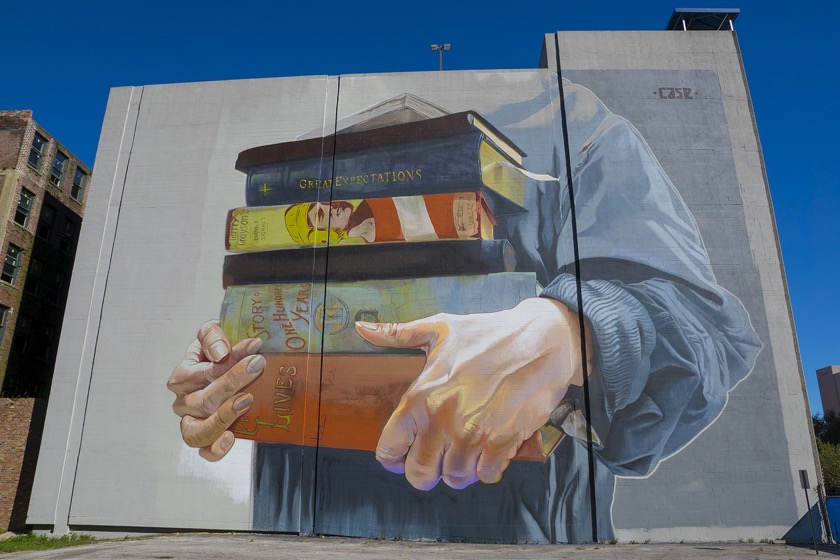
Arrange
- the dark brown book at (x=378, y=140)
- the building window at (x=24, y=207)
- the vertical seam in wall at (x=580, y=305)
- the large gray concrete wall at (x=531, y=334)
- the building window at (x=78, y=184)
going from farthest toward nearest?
the building window at (x=78, y=184) → the building window at (x=24, y=207) → the dark brown book at (x=378, y=140) → the large gray concrete wall at (x=531, y=334) → the vertical seam in wall at (x=580, y=305)

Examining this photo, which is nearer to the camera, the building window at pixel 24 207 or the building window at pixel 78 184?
the building window at pixel 24 207

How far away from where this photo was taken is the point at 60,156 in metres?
29.0

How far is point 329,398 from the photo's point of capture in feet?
61.3

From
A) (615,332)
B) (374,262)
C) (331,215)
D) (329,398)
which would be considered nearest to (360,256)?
(374,262)

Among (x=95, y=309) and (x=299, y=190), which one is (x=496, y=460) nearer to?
(x=299, y=190)

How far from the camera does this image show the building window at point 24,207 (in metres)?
26.2

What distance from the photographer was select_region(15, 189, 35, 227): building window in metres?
26.2

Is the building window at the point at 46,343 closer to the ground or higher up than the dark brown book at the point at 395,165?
closer to the ground

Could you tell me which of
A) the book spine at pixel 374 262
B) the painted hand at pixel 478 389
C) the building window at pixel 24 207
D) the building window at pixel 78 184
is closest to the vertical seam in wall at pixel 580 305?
the painted hand at pixel 478 389

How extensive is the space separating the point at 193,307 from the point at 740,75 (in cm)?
2131

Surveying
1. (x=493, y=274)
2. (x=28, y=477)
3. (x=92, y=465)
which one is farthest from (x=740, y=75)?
(x=28, y=477)

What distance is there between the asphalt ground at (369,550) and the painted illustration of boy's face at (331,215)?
391 inches

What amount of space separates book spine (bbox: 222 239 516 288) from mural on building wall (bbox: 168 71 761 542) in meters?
0.07

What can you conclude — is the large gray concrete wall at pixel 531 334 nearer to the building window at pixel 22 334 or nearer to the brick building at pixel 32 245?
the brick building at pixel 32 245
